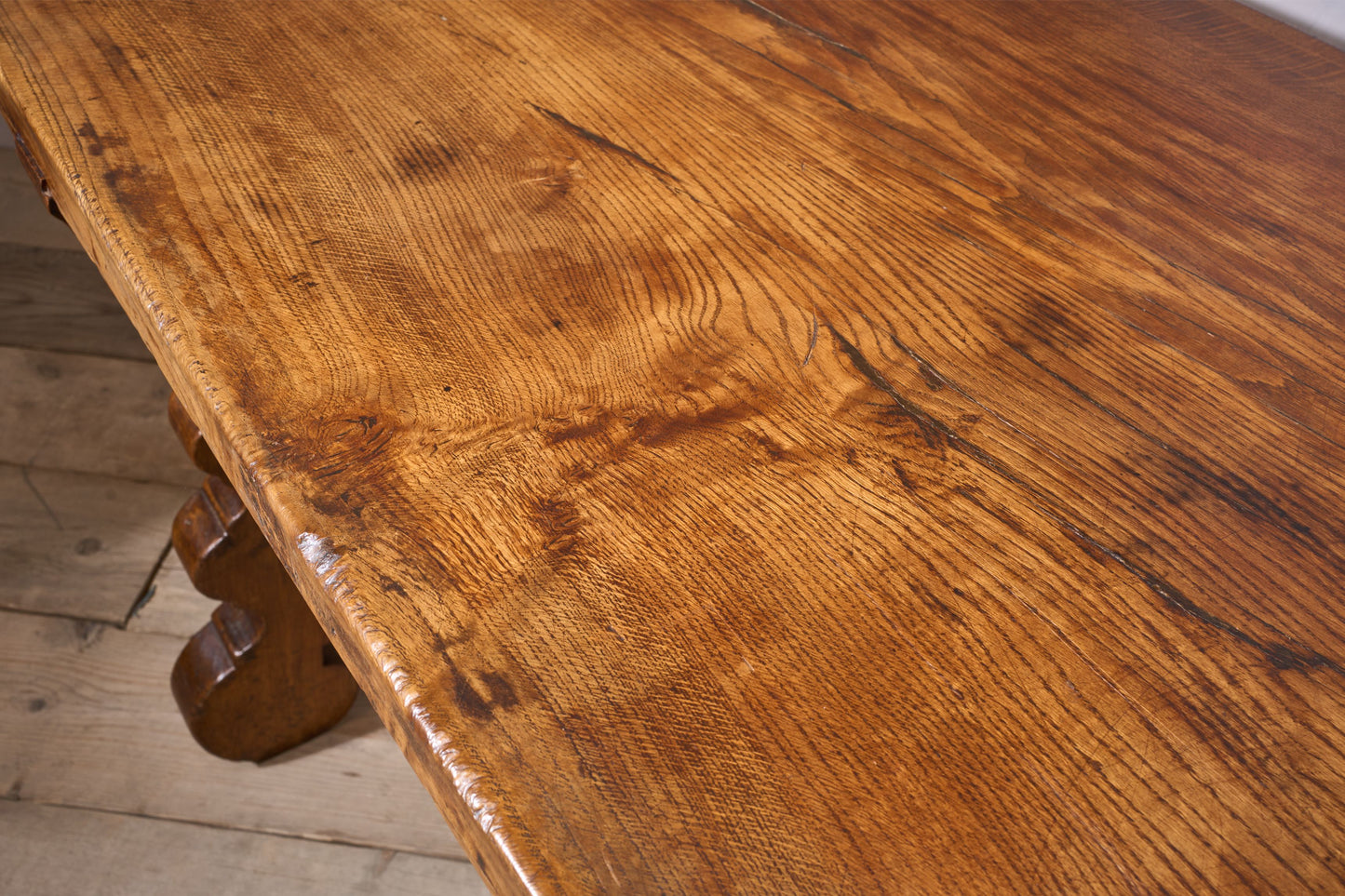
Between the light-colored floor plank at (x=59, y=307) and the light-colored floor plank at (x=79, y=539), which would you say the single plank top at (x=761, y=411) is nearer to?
the light-colored floor plank at (x=79, y=539)

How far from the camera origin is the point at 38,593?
1113mm

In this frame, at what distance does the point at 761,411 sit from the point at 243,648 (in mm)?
653

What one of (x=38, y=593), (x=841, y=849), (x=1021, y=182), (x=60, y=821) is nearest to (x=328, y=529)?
(x=841, y=849)

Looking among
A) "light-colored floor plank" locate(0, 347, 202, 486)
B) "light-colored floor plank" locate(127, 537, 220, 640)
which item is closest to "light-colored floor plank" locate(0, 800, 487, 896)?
"light-colored floor plank" locate(127, 537, 220, 640)

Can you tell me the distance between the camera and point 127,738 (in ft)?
3.31

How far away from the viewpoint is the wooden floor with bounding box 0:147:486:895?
3.05ft

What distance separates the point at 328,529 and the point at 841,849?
0.19 m

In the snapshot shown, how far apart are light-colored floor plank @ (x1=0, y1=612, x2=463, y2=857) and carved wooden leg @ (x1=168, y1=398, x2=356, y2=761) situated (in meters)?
0.04

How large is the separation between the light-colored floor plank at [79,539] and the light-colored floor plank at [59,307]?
245 millimetres

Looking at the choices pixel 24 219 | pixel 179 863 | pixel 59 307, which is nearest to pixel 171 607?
pixel 179 863

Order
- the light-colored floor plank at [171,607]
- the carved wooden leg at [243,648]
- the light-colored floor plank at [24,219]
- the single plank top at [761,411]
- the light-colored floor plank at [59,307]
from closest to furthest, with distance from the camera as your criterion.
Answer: the single plank top at [761,411], the carved wooden leg at [243,648], the light-colored floor plank at [171,607], the light-colored floor plank at [59,307], the light-colored floor plank at [24,219]

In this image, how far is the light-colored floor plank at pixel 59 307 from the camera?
4.61 feet

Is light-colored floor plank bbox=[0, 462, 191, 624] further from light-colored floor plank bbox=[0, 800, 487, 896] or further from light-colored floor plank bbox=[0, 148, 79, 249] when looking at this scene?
light-colored floor plank bbox=[0, 148, 79, 249]

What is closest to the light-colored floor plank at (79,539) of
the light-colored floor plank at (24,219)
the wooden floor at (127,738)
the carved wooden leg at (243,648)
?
the wooden floor at (127,738)
